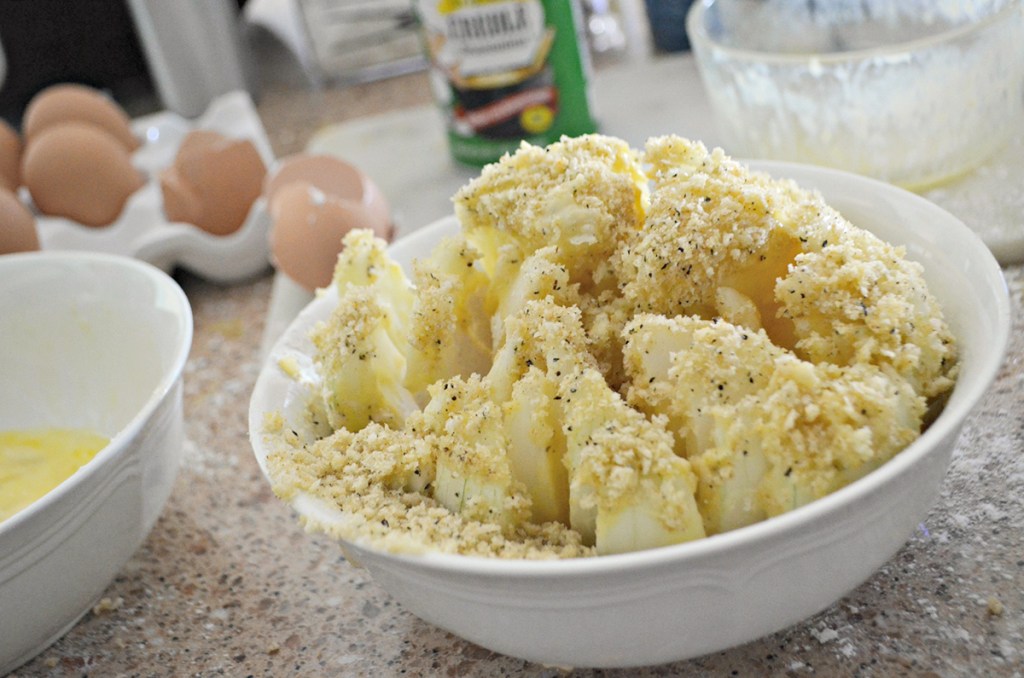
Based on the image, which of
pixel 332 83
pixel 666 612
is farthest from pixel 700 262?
pixel 332 83

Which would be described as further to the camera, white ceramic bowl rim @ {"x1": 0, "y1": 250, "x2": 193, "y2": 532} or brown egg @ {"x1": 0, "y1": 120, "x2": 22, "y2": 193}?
brown egg @ {"x1": 0, "y1": 120, "x2": 22, "y2": 193}

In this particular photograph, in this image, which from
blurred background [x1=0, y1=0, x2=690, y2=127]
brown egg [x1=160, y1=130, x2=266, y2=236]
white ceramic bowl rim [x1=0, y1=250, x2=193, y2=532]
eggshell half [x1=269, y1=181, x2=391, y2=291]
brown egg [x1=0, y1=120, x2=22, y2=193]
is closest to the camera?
white ceramic bowl rim [x1=0, y1=250, x2=193, y2=532]

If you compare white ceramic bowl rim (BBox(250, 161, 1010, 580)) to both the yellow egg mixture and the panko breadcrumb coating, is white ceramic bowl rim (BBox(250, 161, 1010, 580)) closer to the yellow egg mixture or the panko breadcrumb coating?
the panko breadcrumb coating

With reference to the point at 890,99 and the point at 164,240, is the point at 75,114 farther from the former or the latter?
the point at 890,99

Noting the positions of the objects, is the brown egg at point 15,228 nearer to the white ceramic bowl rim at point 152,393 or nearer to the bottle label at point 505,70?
the white ceramic bowl rim at point 152,393

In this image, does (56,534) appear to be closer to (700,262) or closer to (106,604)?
(106,604)

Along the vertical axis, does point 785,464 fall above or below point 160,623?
above

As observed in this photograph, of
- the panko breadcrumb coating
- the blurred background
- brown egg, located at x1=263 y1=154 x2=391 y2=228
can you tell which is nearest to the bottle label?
brown egg, located at x1=263 y1=154 x2=391 y2=228
